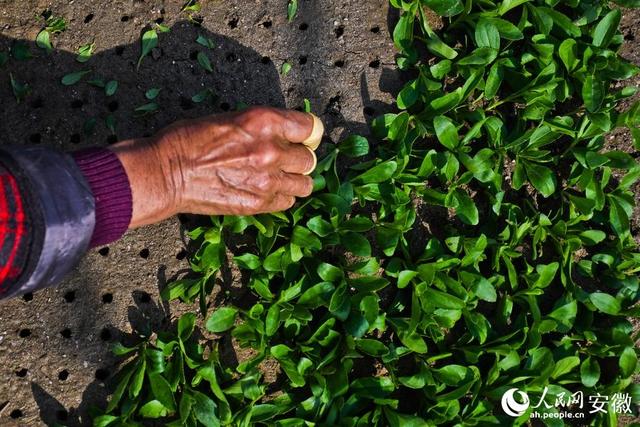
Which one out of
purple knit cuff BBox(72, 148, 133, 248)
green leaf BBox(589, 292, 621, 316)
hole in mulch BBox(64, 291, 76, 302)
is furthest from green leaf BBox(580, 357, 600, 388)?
hole in mulch BBox(64, 291, 76, 302)

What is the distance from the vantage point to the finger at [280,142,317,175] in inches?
62.6

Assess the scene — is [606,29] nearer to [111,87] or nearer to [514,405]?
[514,405]

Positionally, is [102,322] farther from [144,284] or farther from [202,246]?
[202,246]

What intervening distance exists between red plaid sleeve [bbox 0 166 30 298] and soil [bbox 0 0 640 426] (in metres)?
0.49

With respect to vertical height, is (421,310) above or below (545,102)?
below

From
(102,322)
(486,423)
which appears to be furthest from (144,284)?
(486,423)

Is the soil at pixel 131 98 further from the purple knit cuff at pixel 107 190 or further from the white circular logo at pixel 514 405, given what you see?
the white circular logo at pixel 514 405

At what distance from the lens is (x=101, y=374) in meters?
1.69

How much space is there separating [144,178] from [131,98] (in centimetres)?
37

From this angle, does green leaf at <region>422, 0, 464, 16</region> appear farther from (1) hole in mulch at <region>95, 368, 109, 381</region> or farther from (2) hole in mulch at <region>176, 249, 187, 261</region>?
(1) hole in mulch at <region>95, 368, 109, 381</region>

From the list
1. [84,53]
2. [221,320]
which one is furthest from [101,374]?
[84,53]

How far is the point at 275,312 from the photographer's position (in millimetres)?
1667

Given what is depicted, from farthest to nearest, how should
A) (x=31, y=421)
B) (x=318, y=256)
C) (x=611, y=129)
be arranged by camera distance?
1. (x=611, y=129)
2. (x=318, y=256)
3. (x=31, y=421)

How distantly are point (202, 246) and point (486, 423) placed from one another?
823 mm
